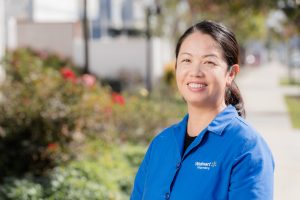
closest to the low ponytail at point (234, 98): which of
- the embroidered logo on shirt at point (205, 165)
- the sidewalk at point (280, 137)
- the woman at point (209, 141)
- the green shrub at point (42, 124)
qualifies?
the woman at point (209, 141)

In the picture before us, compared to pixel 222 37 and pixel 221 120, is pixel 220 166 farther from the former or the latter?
pixel 222 37

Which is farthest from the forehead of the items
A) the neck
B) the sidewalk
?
the sidewalk

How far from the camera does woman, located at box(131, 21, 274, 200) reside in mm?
2566

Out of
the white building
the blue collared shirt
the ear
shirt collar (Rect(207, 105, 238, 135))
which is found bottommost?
the white building

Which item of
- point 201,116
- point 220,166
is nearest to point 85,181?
point 201,116

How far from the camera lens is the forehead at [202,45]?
2.74m

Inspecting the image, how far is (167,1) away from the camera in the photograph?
4009 cm

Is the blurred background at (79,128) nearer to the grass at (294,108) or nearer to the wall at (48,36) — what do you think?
the grass at (294,108)

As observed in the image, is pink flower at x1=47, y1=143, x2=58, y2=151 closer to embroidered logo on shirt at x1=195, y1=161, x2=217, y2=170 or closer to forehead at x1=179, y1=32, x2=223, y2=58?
forehead at x1=179, y1=32, x2=223, y2=58

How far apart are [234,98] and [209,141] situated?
39 centimetres

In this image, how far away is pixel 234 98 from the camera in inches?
118

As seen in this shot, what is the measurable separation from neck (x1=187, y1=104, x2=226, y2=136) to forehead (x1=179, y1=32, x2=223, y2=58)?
0.22 meters

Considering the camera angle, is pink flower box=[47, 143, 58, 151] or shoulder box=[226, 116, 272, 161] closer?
shoulder box=[226, 116, 272, 161]

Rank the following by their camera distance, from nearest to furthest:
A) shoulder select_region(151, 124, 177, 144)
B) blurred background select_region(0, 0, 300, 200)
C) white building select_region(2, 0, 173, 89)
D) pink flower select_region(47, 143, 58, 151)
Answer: shoulder select_region(151, 124, 177, 144)
blurred background select_region(0, 0, 300, 200)
pink flower select_region(47, 143, 58, 151)
white building select_region(2, 0, 173, 89)
